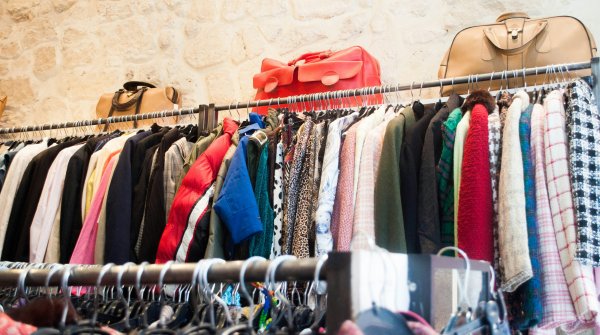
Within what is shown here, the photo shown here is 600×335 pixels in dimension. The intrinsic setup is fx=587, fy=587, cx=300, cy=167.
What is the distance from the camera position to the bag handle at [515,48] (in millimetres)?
1781

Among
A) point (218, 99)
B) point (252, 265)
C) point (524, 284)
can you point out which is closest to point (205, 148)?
A: point (218, 99)

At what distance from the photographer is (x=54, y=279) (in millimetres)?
857

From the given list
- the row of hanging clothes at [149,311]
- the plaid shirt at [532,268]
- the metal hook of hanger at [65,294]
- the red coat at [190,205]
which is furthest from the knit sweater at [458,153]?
the metal hook of hanger at [65,294]

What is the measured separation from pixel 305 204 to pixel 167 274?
2.89ft

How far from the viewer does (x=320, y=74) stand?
2.07m

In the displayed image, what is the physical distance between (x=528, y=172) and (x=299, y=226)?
61cm

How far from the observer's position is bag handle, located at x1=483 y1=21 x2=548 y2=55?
178 centimetres

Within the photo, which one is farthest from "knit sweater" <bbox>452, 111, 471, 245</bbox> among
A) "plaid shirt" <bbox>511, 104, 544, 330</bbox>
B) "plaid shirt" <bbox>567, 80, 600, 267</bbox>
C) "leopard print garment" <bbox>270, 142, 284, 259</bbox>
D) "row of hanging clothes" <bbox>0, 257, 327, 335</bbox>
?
"row of hanging clothes" <bbox>0, 257, 327, 335</bbox>

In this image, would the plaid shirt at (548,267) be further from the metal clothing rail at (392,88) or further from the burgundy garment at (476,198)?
the metal clothing rail at (392,88)

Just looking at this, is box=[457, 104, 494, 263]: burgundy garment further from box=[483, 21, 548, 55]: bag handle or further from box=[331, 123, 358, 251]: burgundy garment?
box=[483, 21, 548, 55]: bag handle

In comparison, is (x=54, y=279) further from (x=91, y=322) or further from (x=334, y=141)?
(x=334, y=141)

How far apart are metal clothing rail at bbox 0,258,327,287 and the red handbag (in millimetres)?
1344

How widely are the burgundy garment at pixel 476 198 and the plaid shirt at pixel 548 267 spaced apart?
11 cm

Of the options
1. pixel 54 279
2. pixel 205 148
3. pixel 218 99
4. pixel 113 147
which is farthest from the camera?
pixel 218 99
